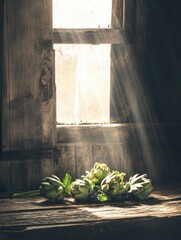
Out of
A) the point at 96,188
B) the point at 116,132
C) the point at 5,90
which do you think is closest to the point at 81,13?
the point at 5,90

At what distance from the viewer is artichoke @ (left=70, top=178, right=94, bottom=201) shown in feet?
13.3

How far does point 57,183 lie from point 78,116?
0.77 meters

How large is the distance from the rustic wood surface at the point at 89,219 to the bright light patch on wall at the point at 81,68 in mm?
873

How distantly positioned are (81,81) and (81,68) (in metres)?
0.12

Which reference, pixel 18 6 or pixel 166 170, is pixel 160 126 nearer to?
pixel 166 170

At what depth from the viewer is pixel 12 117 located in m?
4.31

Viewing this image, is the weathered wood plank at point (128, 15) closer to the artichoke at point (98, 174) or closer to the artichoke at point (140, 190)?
the artichoke at point (98, 174)

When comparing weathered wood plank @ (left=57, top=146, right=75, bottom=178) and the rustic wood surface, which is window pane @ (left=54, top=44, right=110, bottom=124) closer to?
weathered wood plank @ (left=57, top=146, right=75, bottom=178)

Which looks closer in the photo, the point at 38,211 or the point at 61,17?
the point at 38,211

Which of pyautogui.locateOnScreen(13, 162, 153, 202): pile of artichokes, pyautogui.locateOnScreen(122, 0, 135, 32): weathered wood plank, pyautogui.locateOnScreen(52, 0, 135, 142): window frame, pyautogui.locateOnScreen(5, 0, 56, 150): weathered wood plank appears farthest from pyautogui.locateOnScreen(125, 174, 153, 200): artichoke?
pyautogui.locateOnScreen(122, 0, 135, 32): weathered wood plank

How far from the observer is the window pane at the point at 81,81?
455 centimetres

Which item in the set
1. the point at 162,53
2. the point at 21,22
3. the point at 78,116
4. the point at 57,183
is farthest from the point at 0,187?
the point at 162,53

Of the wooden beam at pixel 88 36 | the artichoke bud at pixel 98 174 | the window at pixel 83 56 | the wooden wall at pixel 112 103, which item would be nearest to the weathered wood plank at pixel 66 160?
the wooden wall at pixel 112 103

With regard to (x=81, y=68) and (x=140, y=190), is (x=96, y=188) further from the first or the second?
(x=81, y=68)
